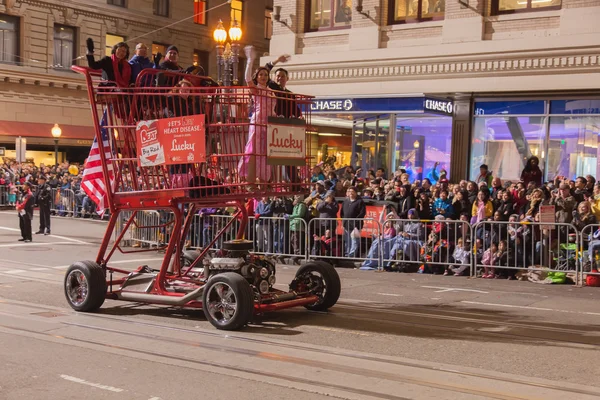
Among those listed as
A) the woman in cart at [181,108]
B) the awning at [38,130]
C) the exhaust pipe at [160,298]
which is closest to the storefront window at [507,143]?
the woman in cart at [181,108]

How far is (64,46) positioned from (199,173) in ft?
123

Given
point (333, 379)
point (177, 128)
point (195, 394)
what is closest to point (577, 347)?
point (333, 379)

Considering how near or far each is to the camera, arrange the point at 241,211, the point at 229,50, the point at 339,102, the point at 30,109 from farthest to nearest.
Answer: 1. the point at 30,109
2. the point at 339,102
3. the point at 229,50
4. the point at 241,211

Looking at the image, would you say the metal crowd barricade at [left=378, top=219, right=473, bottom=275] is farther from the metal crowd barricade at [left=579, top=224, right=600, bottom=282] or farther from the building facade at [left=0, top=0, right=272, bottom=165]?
the building facade at [left=0, top=0, right=272, bottom=165]

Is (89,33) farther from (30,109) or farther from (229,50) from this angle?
(229,50)

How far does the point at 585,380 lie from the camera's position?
22.1ft

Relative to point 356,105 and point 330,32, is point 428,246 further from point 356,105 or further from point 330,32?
point 330,32

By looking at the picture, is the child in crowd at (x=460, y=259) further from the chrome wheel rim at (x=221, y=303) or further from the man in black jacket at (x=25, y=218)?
the man in black jacket at (x=25, y=218)

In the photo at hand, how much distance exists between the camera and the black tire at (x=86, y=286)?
9555 millimetres

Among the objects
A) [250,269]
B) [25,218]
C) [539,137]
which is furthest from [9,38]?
[250,269]

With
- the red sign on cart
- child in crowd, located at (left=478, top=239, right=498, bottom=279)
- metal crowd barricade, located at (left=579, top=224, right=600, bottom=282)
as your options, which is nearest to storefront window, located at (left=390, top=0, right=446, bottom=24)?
child in crowd, located at (left=478, top=239, right=498, bottom=279)

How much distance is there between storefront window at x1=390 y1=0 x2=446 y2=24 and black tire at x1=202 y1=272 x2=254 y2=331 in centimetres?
1536

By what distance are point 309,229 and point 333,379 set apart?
999cm

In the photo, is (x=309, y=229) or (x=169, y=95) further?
(x=309, y=229)
